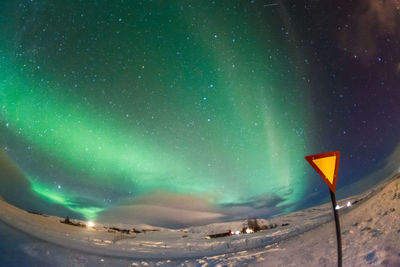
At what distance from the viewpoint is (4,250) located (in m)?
4.78

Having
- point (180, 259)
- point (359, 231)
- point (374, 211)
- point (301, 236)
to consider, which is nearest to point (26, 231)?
point (180, 259)

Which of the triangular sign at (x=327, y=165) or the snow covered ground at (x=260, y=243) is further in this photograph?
the snow covered ground at (x=260, y=243)

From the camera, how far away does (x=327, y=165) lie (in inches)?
121

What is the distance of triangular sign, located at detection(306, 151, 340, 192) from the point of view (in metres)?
3.05

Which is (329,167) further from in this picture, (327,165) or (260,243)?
(260,243)

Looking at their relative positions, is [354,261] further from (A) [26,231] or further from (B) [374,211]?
(A) [26,231]

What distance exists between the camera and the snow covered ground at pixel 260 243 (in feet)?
14.7

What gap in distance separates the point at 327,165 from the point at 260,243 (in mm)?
4551

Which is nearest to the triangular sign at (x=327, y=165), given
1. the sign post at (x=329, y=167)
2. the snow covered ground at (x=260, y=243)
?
the sign post at (x=329, y=167)

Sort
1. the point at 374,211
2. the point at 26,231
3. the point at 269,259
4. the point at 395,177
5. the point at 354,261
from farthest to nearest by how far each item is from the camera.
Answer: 1. the point at 395,177
2. the point at 26,231
3. the point at 374,211
4. the point at 269,259
5. the point at 354,261

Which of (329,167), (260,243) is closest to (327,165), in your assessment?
(329,167)

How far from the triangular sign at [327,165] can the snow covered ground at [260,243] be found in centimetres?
165

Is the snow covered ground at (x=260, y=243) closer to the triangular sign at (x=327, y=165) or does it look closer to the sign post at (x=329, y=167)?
the sign post at (x=329, y=167)

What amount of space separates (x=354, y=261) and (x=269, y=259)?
165 cm
